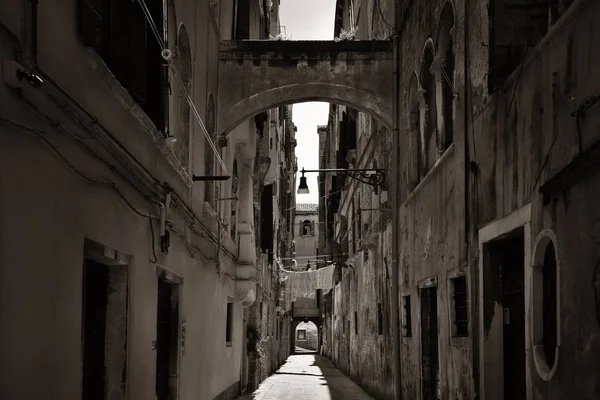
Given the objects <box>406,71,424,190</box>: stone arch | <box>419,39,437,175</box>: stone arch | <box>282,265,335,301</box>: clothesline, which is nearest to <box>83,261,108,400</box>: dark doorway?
<box>419,39,437,175</box>: stone arch

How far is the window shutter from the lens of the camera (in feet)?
18.8

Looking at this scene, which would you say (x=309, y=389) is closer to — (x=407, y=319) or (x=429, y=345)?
(x=407, y=319)

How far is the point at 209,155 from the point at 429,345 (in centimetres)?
455

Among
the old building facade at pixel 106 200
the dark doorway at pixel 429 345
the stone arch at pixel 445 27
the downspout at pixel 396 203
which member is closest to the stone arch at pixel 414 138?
the downspout at pixel 396 203

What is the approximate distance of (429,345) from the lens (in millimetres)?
11727

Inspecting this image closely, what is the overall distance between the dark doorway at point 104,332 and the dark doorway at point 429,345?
17.7 feet

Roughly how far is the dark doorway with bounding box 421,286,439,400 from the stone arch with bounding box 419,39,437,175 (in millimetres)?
1891

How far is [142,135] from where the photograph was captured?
7871mm

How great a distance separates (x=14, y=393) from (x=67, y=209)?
4.55 ft

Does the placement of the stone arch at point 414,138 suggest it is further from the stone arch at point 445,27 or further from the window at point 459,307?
the window at point 459,307

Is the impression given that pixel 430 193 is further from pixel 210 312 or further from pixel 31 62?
pixel 31 62

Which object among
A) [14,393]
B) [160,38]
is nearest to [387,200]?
[160,38]

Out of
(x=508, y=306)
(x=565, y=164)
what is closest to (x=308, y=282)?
(x=508, y=306)

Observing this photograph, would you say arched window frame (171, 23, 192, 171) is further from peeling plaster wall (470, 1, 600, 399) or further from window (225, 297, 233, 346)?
window (225, 297, 233, 346)
